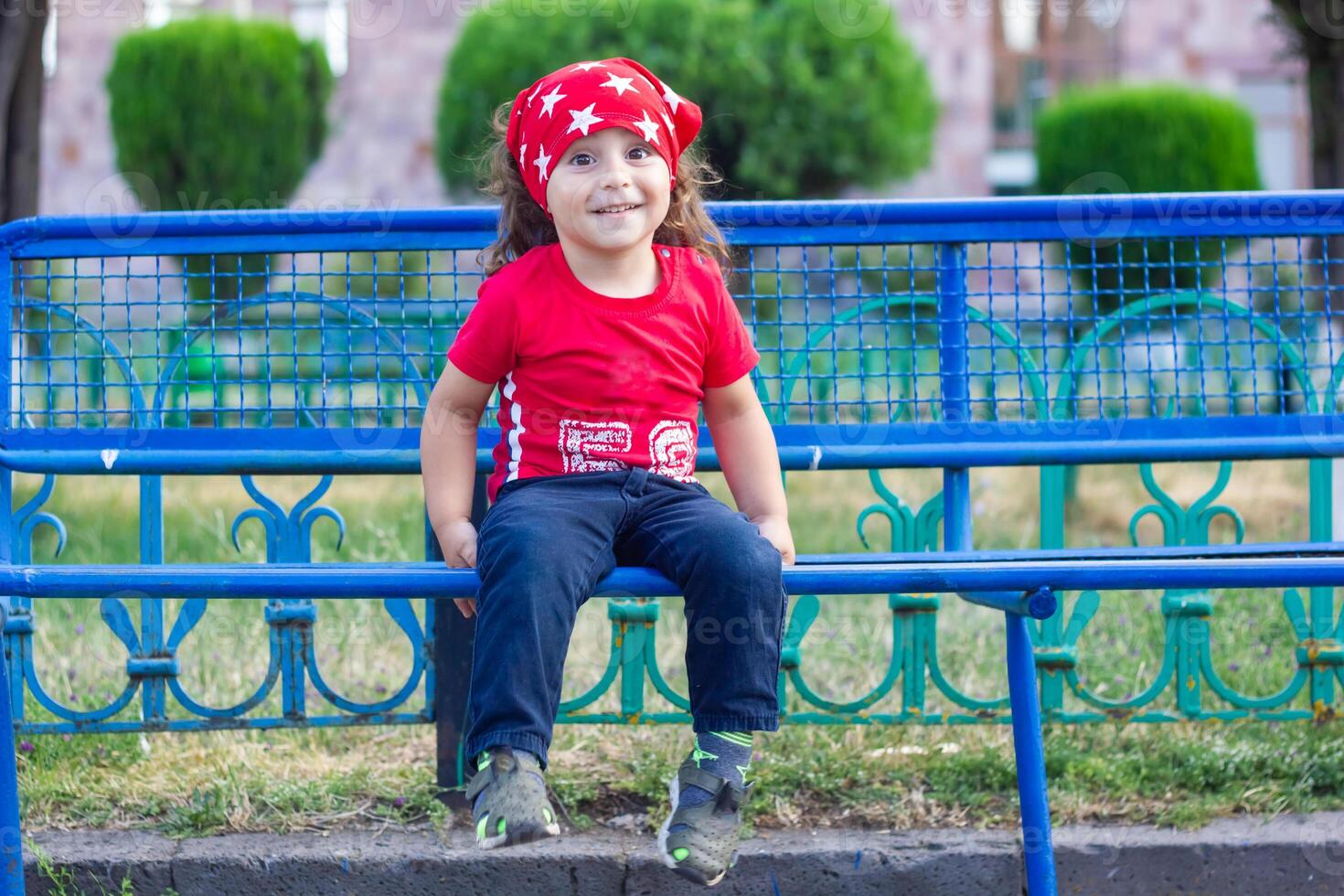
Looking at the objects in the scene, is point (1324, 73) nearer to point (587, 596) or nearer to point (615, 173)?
point (615, 173)

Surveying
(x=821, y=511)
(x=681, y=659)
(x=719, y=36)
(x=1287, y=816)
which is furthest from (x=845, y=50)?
(x=1287, y=816)

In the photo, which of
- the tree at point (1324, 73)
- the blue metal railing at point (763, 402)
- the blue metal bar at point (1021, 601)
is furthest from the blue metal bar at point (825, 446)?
the tree at point (1324, 73)

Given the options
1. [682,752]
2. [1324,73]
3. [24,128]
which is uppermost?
[1324,73]

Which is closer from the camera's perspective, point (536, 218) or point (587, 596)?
point (587, 596)

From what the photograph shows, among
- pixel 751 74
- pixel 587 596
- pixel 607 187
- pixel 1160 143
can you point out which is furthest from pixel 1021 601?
pixel 1160 143

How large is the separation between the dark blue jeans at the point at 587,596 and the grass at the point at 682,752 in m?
0.69

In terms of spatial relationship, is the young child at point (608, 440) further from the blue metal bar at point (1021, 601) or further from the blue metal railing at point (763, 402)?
the blue metal bar at point (1021, 601)

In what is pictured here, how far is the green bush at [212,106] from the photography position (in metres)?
13.9

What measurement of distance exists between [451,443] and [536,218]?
471mm

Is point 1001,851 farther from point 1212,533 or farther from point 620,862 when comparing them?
point 1212,533

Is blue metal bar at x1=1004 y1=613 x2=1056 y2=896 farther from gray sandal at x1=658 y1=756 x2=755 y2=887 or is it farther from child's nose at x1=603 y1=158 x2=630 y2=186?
child's nose at x1=603 y1=158 x2=630 y2=186

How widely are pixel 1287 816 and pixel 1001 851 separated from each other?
59cm

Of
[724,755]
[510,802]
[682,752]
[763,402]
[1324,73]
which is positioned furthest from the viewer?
[1324,73]

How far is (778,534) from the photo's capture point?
2.29m
